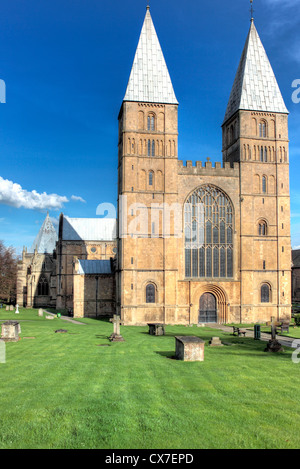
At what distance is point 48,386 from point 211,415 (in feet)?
17.5

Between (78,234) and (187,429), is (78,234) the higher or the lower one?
the higher one

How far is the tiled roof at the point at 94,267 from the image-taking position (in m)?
46.1

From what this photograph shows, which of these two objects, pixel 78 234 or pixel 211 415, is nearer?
pixel 211 415

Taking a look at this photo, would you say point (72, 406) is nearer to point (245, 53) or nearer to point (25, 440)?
point (25, 440)

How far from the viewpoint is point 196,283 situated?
125 ft

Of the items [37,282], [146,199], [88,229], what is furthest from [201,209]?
[37,282]

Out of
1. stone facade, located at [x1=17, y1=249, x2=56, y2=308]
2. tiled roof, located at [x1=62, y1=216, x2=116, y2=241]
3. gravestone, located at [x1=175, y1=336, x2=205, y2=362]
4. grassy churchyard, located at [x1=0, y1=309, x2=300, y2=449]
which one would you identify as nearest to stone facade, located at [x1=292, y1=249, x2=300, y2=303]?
tiled roof, located at [x1=62, y1=216, x2=116, y2=241]

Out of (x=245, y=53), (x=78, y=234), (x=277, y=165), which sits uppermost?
(x=245, y=53)

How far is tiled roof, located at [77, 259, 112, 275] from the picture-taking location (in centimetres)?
4612

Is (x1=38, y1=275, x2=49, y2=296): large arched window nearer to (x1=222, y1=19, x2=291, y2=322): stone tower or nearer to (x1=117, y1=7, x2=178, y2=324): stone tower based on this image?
(x1=117, y1=7, x2=178, y2=324): stone tower

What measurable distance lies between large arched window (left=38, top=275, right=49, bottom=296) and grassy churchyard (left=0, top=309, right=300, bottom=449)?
5100cm

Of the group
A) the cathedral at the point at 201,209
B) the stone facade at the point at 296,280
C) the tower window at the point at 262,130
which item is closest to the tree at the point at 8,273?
the cathedral at the point at 201,209
